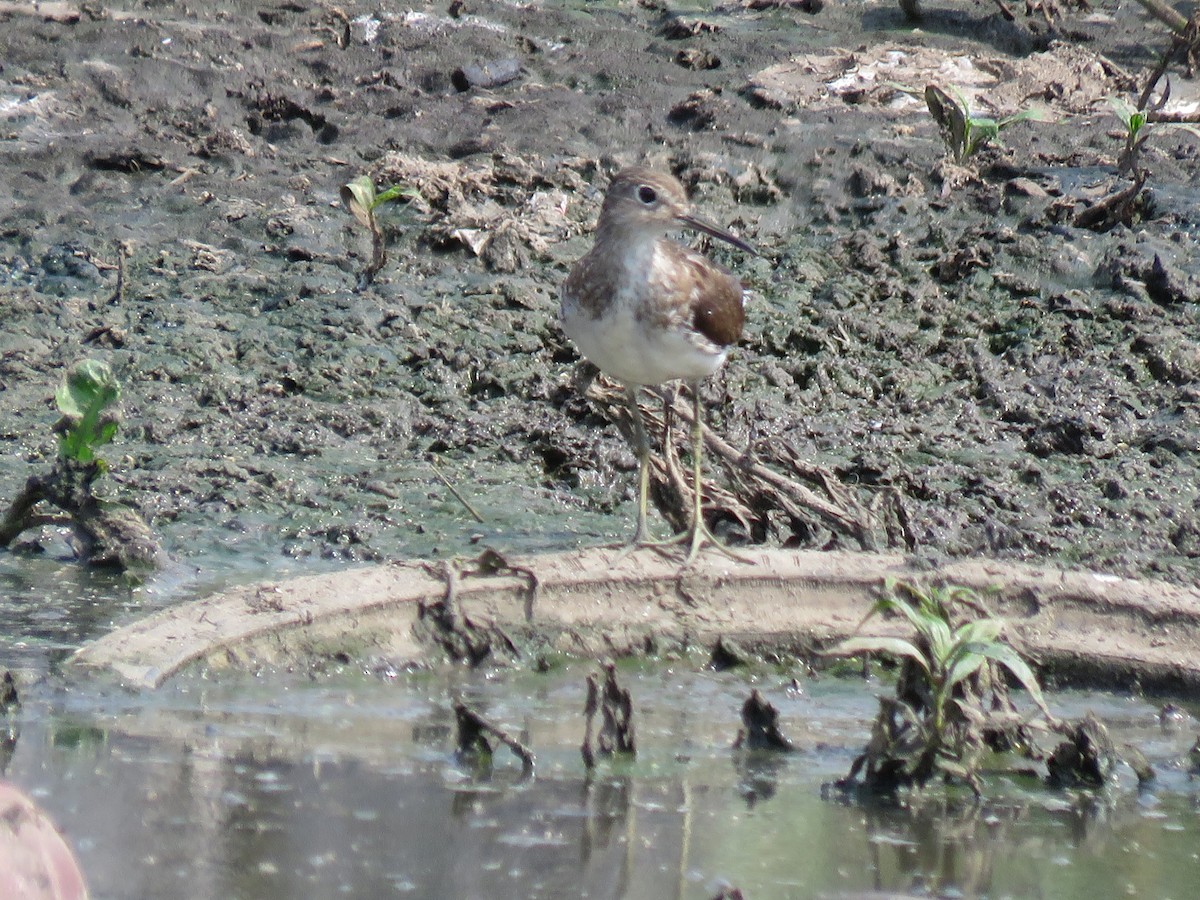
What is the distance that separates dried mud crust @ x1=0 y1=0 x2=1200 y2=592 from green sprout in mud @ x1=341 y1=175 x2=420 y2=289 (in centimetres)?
14

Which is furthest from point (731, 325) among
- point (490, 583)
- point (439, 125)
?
point (439, 125)

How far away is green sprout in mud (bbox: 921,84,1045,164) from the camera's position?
9.31 metres

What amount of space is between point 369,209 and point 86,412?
282cm

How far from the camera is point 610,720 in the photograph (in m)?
4.29

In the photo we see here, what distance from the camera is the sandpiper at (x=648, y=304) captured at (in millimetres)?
5680

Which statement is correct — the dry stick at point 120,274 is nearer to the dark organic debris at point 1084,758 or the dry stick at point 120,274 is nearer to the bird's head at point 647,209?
the bird's head at point 647,209

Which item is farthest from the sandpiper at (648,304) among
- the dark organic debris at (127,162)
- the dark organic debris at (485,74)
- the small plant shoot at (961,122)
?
the dark organic debris at (485,74)

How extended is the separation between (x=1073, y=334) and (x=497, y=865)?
17.1 feet

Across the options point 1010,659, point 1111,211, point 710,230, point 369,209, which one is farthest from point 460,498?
point 1111,211

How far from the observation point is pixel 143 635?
15.5ft

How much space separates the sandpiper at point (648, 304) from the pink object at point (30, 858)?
287 cm

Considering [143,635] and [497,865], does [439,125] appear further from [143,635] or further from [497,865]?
[497,865]

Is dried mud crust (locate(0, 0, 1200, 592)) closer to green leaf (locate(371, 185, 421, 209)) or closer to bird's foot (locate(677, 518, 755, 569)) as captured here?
green leaf (locate(371, 185, 421, 209))

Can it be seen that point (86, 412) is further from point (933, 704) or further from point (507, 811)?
point (933, 704)
